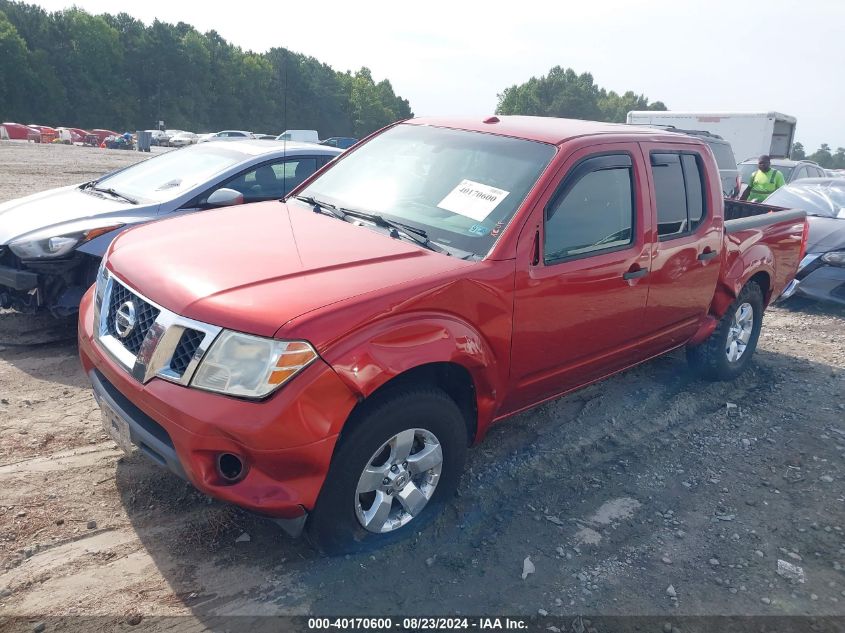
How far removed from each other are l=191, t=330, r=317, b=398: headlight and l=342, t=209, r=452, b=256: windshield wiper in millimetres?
996

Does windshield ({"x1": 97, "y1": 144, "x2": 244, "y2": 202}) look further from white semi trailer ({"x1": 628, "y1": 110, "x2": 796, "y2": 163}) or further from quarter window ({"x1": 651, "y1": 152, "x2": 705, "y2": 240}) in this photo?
white semi trailer ({"x1": 628, "y1": 110, "x2": 796, "y2": 163})

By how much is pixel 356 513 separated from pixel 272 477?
19.3 inches

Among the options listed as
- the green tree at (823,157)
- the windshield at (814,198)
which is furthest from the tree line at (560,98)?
the windshield at (814,198)

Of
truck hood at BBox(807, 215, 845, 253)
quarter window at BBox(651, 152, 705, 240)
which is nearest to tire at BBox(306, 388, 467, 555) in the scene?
quarter window at BBox(651, 152, 705, 240)

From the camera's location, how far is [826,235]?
26.2ft

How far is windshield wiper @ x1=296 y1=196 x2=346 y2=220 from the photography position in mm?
3748

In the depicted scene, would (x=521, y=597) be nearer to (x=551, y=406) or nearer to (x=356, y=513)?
(x=356, y=513)

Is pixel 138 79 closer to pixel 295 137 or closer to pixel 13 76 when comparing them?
pixel 13 76

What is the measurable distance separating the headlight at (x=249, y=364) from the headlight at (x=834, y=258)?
7278 millimetres

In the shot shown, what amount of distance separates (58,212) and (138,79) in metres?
78.5

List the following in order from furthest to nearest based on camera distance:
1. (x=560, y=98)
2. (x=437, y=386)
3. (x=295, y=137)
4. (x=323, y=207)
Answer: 1. (x=560, y=98)
2. (x=295, y=137)
3. (x=323, y=207)
4. (x=437, y=386)

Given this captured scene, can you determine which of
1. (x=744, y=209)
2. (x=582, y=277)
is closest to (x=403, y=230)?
(x=582, y=277)

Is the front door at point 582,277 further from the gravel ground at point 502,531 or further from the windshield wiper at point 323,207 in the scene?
the windshield wiper at point 323,207

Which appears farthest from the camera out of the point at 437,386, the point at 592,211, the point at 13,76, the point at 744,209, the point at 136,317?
the point at 13,76
